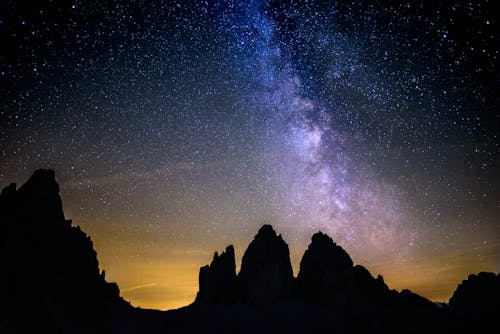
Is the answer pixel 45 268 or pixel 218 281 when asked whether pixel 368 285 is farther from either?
pixel 45 268

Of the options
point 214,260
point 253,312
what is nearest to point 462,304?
point 253,312

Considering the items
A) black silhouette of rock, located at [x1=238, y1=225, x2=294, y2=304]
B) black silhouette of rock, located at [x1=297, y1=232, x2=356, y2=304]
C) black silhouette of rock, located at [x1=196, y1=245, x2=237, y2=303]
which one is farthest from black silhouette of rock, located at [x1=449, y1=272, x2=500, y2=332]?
black silhouette of rock, located at [x1=196, y1=245, x2=237, y2=303]

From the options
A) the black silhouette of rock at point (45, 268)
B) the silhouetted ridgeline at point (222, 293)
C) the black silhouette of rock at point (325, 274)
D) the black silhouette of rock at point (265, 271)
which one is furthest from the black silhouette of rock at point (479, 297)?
the black silhouette of rock at point (45, 268)

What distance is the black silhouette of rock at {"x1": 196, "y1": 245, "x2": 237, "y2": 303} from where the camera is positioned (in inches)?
3268

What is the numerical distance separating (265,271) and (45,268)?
180 ft

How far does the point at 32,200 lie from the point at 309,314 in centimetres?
6658

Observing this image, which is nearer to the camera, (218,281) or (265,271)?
(218,281)

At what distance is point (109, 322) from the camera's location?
55656mm

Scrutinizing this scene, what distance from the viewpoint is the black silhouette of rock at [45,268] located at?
1585 inches

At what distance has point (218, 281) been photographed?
85.2 metres

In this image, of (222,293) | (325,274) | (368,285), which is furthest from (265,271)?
(368,285)

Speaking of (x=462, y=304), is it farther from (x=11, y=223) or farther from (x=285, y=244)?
(x=11, y=223)

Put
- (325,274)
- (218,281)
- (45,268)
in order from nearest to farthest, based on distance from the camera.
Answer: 1. (45,268)
2. (218,281)
3. (325,274)

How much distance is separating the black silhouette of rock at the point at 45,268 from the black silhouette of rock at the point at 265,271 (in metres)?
38.2
